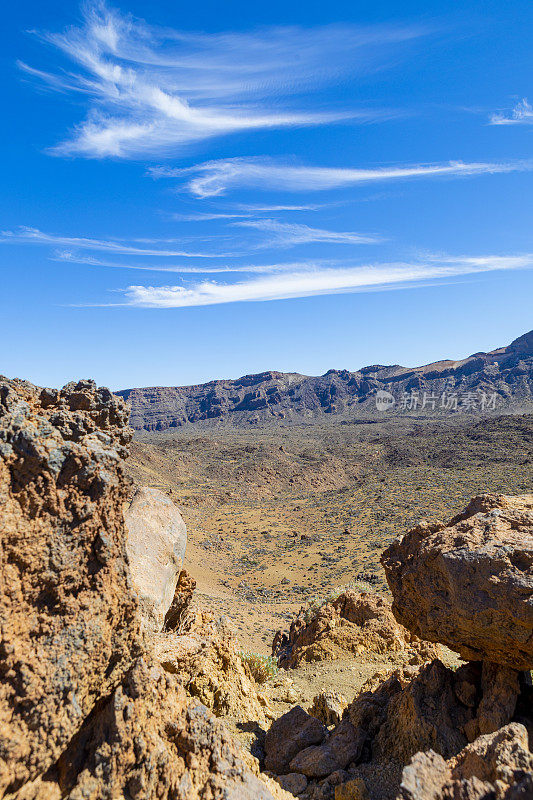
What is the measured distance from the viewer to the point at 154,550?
611 centimetres

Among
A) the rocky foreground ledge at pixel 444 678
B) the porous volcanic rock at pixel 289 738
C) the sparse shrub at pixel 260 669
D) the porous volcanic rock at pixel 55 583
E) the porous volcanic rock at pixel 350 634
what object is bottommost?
the porous volcanic rock at pixel 350 634

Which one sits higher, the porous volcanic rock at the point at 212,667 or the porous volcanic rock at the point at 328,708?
the porous volcanic rock at the point at 212,667

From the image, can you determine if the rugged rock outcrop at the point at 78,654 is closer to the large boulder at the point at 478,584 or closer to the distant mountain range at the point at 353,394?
the large boulder at the point at 478,584

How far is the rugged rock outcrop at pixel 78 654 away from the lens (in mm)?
2877

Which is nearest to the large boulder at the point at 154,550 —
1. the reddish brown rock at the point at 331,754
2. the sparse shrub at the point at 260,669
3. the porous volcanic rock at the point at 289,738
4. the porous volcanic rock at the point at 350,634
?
the porous volcanic rock at the point at 289,738

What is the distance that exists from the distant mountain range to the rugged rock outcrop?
104m

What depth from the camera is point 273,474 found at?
53.5 m

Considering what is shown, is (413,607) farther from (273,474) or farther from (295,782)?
(273,474)

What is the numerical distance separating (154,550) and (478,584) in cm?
379

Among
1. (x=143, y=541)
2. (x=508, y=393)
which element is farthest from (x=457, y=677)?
(x=508, y=393)

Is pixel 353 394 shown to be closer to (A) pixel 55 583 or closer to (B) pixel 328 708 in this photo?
(B) pixel 328 708

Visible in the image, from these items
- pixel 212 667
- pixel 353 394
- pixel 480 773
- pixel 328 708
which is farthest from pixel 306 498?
pixel 353 394

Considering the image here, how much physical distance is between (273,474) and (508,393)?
74684mm

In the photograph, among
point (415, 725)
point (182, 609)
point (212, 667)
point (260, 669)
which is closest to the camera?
point (415, 725)
